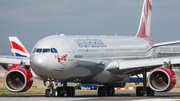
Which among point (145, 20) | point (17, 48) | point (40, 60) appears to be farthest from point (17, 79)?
point (17, 48)

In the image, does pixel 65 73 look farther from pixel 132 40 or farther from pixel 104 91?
pixel 132 40

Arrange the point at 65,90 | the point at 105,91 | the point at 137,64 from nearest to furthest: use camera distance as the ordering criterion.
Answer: the point at 137,64 < the point at 65,90 < the point at 105,91

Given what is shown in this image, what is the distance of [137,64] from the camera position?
26.6 meters

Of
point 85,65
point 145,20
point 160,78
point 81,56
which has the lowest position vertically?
point 160,78

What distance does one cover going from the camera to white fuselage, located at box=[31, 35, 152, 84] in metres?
23.5

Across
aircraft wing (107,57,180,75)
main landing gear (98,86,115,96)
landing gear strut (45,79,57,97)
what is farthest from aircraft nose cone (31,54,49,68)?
main landing gear (98,86,115,96)

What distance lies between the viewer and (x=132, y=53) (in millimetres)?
32062

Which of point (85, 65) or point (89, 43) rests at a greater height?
point (89, 43)

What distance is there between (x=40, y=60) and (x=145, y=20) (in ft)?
63.0

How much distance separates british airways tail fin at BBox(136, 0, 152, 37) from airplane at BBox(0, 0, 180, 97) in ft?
22.8

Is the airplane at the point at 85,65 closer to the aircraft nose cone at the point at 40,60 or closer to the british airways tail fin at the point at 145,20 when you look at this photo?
the aircraft nose cone at the point at 40,60

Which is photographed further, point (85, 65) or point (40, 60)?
point (85, 65)

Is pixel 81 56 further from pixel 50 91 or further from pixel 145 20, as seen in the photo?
pixel 145 20

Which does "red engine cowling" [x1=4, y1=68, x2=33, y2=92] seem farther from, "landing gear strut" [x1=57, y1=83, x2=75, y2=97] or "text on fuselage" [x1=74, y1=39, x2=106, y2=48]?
"text on fuselage" [x1=74, y1=39, x2=106, y2=48]
